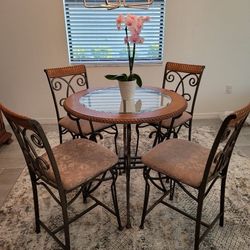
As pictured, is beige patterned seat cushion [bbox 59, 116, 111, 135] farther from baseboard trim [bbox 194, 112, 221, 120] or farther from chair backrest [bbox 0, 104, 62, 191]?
baseboard trim [bbox 194, 112, 221, 120]

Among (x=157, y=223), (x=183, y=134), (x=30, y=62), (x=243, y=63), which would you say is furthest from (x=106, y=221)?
(x=243, y=63)

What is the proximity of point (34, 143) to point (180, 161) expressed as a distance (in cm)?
83

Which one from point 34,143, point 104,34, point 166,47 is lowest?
point 34,143

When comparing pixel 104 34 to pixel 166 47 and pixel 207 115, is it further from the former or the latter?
pixel 207 115

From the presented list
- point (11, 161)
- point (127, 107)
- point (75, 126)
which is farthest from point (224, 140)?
point (11, 161)

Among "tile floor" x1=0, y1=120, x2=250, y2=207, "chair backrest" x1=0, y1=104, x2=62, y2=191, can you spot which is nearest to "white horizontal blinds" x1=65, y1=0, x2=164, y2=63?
"tile floor" x1=0, y1=120, x2=250, y2=207

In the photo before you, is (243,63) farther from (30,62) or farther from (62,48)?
(30,62)

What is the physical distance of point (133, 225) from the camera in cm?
168

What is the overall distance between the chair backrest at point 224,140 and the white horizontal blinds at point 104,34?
A: 221 cm

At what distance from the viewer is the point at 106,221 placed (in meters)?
1.71

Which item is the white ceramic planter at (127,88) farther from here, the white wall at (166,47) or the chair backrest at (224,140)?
the white wall at (166,47)

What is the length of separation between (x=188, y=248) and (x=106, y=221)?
562mm

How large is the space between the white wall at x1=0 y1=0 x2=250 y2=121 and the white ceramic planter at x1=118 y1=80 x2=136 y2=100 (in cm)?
164

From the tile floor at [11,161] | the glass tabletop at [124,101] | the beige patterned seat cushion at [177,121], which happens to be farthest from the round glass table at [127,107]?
the tile floor at [11,161]
